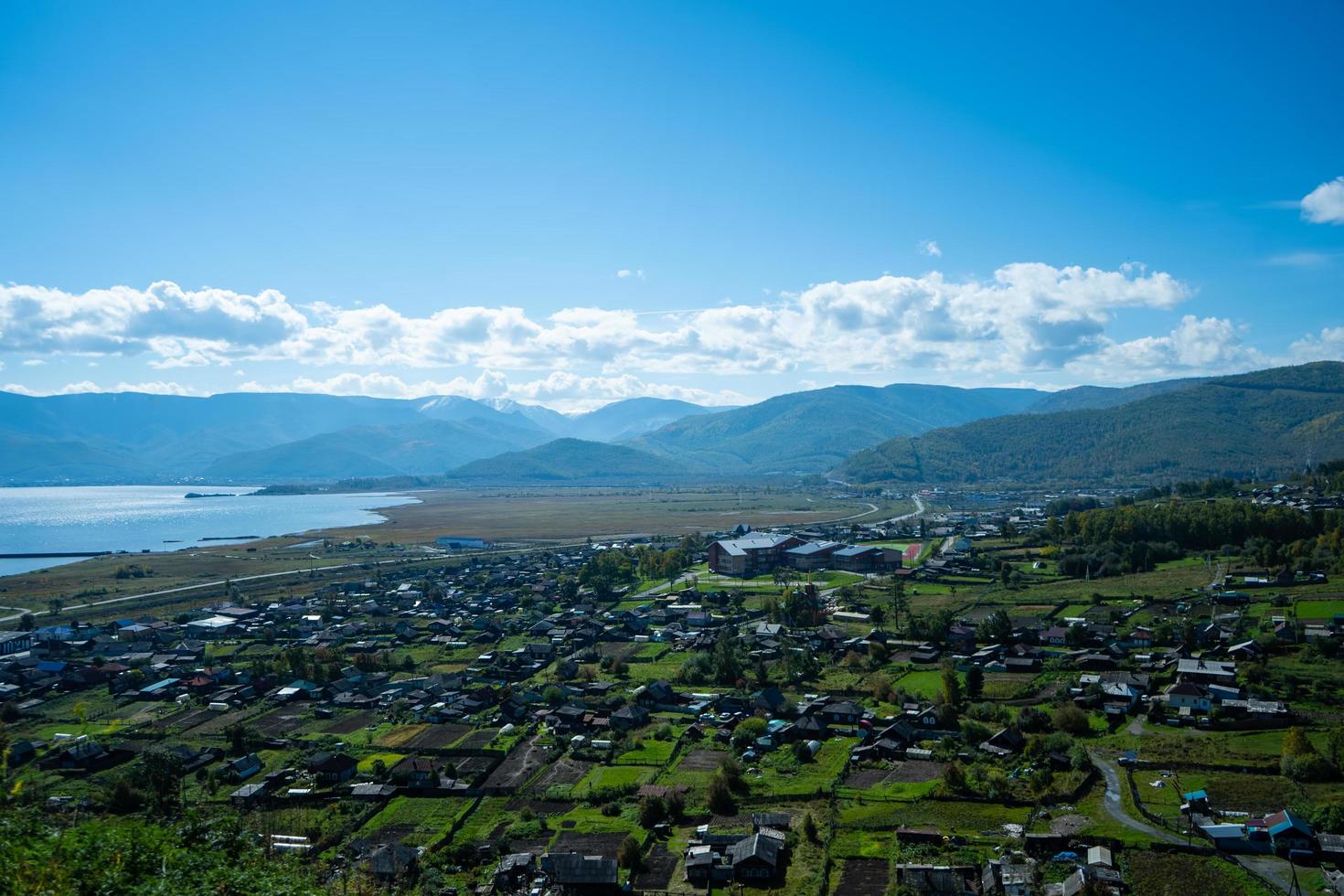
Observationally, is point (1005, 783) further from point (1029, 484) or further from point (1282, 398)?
point (1282, 398)

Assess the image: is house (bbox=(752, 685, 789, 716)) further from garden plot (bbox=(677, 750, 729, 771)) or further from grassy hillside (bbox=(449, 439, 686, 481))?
grassy hillside (bbox=(449, 439, 686, 481))

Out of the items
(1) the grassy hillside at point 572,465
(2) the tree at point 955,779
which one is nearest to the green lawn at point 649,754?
(2) the tree at point 955,779

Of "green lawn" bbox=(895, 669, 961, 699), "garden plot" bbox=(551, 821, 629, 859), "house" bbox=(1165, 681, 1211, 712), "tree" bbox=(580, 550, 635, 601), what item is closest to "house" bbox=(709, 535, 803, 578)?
"tree" bbox=(580, 550, 635, 601)

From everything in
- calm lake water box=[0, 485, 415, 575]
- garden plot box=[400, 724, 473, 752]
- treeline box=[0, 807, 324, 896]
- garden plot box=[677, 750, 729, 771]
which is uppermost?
calm lake water box=[0, 485, 415, 575]

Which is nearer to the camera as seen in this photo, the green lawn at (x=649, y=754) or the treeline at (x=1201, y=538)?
the green lawn at (x=649, y=754)

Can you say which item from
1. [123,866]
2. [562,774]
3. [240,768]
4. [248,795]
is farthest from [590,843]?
[240,768]

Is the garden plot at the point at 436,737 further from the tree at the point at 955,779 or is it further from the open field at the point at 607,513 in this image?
the open field at the point at 607,513

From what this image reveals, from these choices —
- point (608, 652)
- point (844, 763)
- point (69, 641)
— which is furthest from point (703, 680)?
point (69, 641)
